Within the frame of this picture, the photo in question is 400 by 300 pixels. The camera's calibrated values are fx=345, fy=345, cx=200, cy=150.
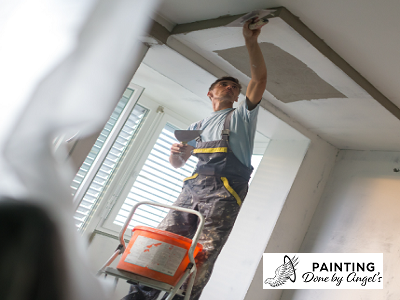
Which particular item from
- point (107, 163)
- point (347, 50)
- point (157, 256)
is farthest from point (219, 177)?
point (107, 163)

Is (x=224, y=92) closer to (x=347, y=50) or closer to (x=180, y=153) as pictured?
(x=180, y=153)

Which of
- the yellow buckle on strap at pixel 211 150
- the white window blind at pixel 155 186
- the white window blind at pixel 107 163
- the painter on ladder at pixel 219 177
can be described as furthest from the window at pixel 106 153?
the yellow buckle on strap at pixel 211 150

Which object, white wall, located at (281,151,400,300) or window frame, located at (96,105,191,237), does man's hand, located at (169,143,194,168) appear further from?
white wall, located at (281,151,400,300)

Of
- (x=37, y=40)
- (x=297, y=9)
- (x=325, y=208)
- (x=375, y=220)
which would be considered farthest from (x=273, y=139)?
(x=37, y=40)

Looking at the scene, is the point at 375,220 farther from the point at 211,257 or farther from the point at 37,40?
the point at 37,40

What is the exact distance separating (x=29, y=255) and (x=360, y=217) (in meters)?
2.66

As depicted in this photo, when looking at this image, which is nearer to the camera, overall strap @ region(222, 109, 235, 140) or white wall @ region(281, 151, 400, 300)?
overall strap @ region(222, 109, 235, 140)

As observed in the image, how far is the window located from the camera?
9.12 feet

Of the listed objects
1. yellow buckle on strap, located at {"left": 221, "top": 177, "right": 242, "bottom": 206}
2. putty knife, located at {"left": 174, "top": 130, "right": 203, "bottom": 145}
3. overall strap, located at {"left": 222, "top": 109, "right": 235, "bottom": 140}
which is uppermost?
overall strap, located at {"left": 222, "top": 109, "right": 235, "bottom": 140}

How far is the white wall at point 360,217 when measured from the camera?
2.33m

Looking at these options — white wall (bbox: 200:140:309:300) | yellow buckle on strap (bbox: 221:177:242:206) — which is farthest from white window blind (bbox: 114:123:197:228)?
yellow buckle on strap (bbox: 221:177:242:206)

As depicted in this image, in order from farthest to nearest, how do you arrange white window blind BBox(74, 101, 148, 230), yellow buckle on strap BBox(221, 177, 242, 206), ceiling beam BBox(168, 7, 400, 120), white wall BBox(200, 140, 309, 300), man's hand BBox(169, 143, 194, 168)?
white window blind BBox(74, 101, 148, 230)
white wall BBox(200, 140, 309, 300)
man's hand BBox(169, 143, 194, 168)
yellow buckle on strap BBox(221, 177, 242, 206)
ceiling beam BBox(168, 7, 400, 120)

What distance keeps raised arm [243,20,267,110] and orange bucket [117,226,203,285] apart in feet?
2.73

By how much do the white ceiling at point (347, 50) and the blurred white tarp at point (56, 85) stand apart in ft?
3.91
